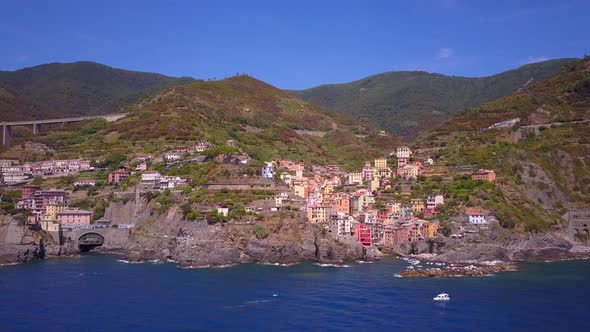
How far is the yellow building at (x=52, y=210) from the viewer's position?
71.1 meters

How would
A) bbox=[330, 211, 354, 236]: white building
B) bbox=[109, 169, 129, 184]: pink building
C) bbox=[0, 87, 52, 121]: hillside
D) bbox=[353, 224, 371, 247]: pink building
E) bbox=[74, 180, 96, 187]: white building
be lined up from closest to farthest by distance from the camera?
bbox=[330, 211, 354, 236]: white building, bbox=[353, 224, 371, 247]: pink building, bbox=[74, 180, 96, 187]: white building, bbox=[109, 169, 129, 184]: pink building, bbox=[0, 87, 52, 121]: hillside

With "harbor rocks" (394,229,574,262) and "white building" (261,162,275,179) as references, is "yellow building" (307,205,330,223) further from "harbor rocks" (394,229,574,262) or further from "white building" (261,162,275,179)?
"white building" (261,162,275,179)

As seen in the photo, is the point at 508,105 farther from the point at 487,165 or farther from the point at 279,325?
the point at 279,325

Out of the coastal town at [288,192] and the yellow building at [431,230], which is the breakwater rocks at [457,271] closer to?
the coastal town at [288,192]

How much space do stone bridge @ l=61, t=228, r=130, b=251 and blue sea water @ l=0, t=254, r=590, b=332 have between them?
35.5 feet

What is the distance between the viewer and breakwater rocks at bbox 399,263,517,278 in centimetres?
5441

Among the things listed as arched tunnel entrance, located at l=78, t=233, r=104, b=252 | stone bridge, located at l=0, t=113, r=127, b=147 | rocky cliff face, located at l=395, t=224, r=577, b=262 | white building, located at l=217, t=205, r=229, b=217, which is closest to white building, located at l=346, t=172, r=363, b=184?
rocky cliff face, located at l=395, t=224, r=577, b=262

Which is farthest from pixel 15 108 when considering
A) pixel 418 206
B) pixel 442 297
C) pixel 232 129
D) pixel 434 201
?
pixel 442 297

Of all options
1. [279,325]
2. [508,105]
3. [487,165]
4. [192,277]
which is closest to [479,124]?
[508,105]

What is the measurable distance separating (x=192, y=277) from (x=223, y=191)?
66.0ft

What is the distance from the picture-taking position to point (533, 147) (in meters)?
87.3

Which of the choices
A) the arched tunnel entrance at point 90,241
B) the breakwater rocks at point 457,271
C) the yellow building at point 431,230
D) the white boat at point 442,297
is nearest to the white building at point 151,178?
the arched tunnel entrance at point 90,241

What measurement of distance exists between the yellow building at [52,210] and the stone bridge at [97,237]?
8.14ft

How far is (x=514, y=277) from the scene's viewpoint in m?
54.4
